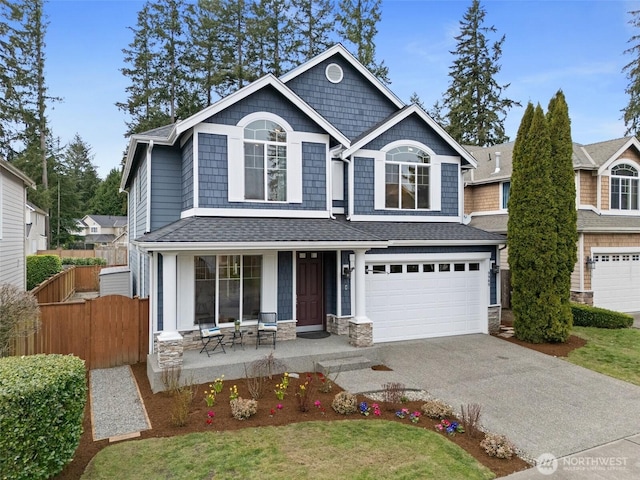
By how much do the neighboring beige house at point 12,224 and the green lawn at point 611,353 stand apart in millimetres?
16054

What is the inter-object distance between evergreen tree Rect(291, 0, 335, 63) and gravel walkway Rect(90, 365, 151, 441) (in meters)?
23.7

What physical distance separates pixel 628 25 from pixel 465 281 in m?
32.1

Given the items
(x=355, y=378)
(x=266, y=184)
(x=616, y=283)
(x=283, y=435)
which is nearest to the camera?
(x=283, y=435)

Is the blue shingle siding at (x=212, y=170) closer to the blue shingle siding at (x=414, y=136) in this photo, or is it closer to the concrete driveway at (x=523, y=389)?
the blue shingle siding at (x=414, y=136)

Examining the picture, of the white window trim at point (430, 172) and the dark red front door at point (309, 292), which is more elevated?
the white window trim at point (430, 172)

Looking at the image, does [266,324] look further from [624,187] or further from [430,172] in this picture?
[624,187]

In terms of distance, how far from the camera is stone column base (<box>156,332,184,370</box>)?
839 cm

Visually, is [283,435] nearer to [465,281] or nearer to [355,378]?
[355,378]

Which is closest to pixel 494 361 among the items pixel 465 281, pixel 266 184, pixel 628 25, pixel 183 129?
pixel 465 281

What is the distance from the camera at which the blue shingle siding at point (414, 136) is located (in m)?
12.6

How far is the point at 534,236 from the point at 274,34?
74.9 feet

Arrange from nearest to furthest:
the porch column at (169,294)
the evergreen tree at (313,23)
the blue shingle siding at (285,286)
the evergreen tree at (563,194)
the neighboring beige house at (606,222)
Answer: the porch column at (169,294), the blue shingle siding at (285,286), the evergreen tree at (563,194), the neighboring beige house at (606,222), the evergreen tree at (313,23)

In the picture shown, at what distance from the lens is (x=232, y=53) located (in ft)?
93.9

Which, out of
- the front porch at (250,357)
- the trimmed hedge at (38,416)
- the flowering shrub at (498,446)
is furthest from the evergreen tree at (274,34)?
the flowering shrub at (498,446)
